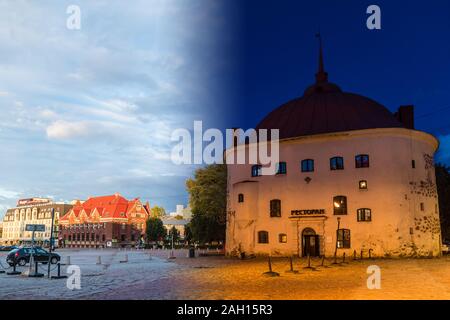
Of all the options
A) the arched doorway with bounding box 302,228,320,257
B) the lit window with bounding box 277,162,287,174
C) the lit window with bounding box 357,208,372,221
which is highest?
the lit window with bounding box 277,162,287,174

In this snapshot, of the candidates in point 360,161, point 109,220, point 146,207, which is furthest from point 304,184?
point 146,207

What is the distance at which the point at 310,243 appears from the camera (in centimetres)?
3669

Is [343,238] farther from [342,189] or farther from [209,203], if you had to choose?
[209,203]

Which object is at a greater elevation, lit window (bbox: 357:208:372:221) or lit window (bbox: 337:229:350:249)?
lit window (bbox: 357:208:372:221)

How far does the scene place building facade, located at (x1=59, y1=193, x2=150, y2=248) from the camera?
106875 millimetres

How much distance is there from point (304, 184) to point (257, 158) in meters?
5.36

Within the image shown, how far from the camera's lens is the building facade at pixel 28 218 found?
13504 centimetres

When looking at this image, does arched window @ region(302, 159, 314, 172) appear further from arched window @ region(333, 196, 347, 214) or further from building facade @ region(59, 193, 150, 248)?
building facade @ region(59, 193, 150, 248)

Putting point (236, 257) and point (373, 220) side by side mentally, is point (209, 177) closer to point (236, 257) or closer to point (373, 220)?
point (236, 257)

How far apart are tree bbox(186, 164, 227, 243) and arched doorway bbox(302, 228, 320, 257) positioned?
40.5 feet

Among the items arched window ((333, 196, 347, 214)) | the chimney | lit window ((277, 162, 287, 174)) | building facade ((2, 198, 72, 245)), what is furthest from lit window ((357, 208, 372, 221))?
building facade ((2, 198, 72, 245))

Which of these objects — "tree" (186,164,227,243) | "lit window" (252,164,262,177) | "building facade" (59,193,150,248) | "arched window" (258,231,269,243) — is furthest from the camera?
"building facade" (59,193,150,248)

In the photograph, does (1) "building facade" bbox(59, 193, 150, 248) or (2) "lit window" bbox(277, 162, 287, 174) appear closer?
(2) "lit window" bbox(277, 162, 287, 174)

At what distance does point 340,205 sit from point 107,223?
270ft
